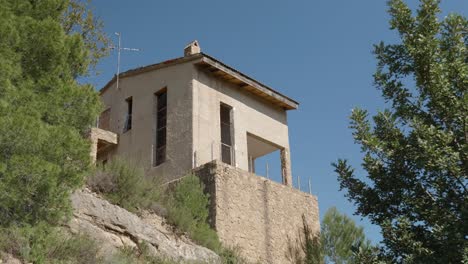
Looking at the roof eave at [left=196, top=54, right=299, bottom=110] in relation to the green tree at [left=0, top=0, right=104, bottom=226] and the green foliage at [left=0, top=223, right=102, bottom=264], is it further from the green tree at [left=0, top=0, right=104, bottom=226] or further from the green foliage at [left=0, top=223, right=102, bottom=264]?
the green foliage at [left=0, top=223, right=102, bottom=264]

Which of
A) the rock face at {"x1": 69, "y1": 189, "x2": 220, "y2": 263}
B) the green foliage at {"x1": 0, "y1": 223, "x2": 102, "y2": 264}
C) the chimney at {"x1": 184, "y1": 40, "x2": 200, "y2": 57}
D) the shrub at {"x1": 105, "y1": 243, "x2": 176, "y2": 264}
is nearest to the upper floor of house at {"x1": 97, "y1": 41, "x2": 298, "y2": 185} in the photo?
the chimney at {"x1": 184, "y1": 40, "x2": 200, "y2": 57}

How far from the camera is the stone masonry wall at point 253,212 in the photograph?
57.9 ft

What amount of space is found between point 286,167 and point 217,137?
287 cm

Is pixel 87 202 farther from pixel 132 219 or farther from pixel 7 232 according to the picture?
pixel 7 232

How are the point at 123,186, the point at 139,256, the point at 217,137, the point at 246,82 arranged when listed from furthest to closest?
the point at 246,82
the point at 217,137
the point at 123,186
the point at 139,256

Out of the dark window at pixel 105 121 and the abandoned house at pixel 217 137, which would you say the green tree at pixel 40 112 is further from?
the dark window at pixel 105 121

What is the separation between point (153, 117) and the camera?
21078 mm

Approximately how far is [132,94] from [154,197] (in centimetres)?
625

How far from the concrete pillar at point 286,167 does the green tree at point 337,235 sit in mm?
1726

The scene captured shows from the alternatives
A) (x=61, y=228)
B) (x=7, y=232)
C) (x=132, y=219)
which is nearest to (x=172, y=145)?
(x=132, y=219)

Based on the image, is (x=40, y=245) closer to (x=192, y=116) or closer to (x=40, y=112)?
(x=40, y=112)

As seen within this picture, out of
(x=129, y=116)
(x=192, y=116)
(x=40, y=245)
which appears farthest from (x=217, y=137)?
(x=40, y=245)

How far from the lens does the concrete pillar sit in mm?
21141

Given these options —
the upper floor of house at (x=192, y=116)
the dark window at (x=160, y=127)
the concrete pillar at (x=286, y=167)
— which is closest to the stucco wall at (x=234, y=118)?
the upper floor of house at (x=192, y=116)
